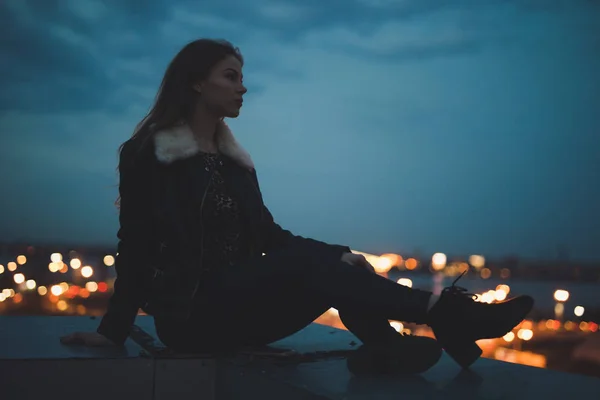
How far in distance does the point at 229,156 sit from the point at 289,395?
136cm

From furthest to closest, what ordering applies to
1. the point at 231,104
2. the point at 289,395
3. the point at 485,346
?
the point at 485,346
the point at 231,104
the point at 289,395

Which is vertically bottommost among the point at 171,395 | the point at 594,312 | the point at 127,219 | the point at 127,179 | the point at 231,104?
the point at 171,395

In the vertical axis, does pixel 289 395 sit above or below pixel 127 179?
below

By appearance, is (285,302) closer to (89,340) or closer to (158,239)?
(158,239)

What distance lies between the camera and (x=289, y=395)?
2.29m

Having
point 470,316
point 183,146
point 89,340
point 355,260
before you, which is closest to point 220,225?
point 183,146

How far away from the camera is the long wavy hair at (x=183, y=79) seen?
320cm

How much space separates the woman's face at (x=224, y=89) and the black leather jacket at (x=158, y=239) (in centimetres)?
31

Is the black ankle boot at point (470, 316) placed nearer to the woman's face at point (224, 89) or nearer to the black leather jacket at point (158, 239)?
the black leather jacket at point (158, 239)

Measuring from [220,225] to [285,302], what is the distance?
1.52 ft

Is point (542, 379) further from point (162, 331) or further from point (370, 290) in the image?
point (162, 331)

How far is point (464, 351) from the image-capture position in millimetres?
2613

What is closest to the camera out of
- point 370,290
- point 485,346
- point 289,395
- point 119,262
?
point 289,395

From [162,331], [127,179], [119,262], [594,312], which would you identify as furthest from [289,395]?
[594,312]
